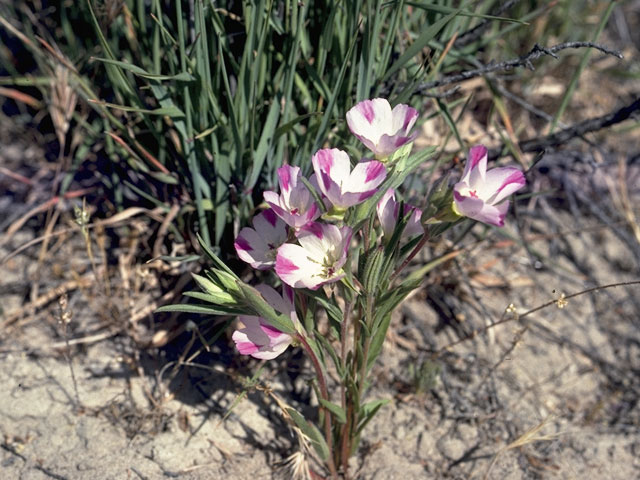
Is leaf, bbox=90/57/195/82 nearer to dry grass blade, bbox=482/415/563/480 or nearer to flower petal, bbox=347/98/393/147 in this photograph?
flower petal, bbox=347/98/393/147

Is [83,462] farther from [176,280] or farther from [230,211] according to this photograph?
[230,211]

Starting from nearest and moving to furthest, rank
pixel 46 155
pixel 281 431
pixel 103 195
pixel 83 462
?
pixel 83 462, pixel 281 431, pixel 103 195, pixel 46 155

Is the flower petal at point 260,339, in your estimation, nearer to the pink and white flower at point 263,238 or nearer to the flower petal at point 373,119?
the pink and white flower at point 263,238

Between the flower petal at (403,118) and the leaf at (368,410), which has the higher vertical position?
the flower petal at (403,118)

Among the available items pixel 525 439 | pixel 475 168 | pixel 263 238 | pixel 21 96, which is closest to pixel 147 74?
pixel 263 238

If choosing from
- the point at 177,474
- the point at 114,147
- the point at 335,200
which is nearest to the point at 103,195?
the point at 114,147

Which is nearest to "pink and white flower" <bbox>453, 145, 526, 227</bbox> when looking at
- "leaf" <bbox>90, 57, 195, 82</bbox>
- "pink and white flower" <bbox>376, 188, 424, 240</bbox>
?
"pink and white flower" <bbox>376, 188, 424, 240</bbox>

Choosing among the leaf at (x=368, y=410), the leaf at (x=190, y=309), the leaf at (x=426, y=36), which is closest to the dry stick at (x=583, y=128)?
the leaf at (x=426, y=36)
